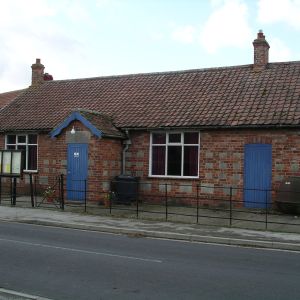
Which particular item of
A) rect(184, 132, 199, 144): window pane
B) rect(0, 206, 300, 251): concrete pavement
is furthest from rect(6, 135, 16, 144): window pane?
rect(184, 132, 199, 144): window pane

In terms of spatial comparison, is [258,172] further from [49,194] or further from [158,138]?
[49,194]

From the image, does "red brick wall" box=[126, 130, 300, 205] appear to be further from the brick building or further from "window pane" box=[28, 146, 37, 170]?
"window pane" box=[28, 146, 37, 170]

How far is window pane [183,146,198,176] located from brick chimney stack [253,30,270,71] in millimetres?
4866

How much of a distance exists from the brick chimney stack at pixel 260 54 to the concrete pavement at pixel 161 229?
30.0 feet

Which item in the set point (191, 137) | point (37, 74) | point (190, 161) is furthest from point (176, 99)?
point (37, 74)

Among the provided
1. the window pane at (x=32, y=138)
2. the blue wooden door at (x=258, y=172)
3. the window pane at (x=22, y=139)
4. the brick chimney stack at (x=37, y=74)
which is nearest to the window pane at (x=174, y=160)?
the blue wooden door at (x=258, y=172)

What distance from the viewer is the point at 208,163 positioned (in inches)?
711

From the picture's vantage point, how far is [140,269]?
329 inches

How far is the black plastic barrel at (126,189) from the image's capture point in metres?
18.4

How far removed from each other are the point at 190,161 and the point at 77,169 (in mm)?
4592

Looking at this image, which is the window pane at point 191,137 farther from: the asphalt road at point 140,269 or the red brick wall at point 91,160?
the asphalt road at point 140,269

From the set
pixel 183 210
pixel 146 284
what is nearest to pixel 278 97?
pixel 183 210

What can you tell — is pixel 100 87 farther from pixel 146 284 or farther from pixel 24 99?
pixel 146 284

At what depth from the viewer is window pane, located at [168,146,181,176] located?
1881cm
